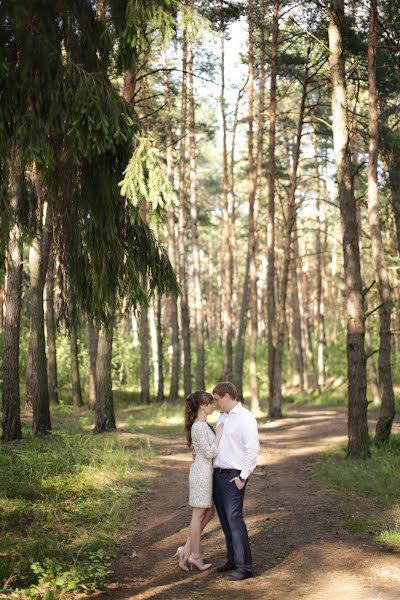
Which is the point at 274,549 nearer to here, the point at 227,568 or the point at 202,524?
the point at 227,568

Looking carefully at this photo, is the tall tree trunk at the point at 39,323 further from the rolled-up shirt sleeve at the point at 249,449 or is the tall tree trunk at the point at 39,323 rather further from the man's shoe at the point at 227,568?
the rolled-up shirt sleeve at the point at 249,449

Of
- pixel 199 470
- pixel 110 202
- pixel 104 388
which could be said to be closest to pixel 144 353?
pixel 104 388

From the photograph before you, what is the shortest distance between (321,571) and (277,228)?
1514 inches

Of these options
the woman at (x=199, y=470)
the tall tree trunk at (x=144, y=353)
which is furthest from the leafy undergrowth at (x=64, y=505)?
the tall tree trunk at (x=144, y=353)

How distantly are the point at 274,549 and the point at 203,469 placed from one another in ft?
5.03

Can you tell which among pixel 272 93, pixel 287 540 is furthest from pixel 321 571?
pixel 272 93

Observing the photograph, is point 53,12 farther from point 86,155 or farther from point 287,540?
point 287,540

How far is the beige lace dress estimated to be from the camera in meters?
6.52

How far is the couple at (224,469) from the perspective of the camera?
6.33m

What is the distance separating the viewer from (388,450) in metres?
12.7

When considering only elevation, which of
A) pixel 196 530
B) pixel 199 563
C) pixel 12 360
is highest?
pixel 12 360

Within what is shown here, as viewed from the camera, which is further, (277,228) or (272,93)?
(277,228)

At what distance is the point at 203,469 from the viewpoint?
654 cm

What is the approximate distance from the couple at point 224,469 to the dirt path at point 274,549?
22 centimetres
